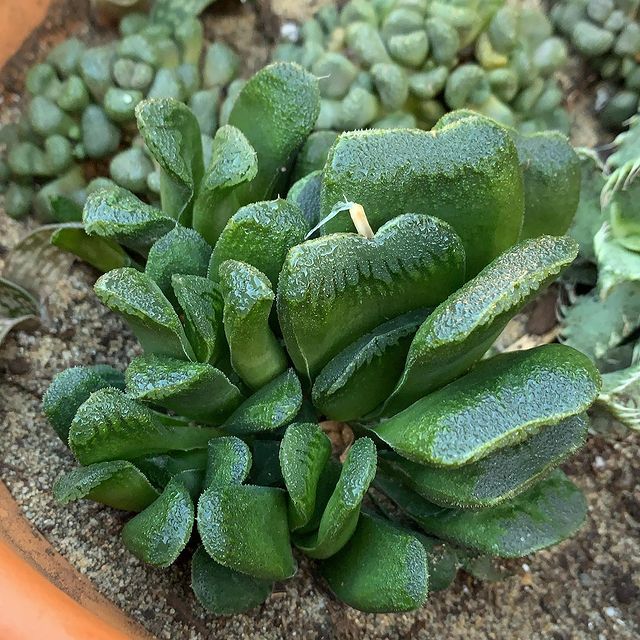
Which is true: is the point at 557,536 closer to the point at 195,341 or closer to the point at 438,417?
the point at 438,417

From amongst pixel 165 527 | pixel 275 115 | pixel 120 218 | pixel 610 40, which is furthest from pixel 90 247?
pixel 610 40

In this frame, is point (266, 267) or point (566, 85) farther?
point (566, 85)

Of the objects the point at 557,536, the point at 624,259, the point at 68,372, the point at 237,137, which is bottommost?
the point at 557,536

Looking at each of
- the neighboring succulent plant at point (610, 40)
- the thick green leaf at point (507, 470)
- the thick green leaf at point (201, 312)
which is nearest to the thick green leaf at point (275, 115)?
the thick green leaf at point (201, 312)

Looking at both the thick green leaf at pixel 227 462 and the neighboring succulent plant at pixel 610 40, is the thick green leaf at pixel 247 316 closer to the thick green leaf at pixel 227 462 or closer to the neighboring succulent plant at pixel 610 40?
the thick green leaf at pixel 227 462

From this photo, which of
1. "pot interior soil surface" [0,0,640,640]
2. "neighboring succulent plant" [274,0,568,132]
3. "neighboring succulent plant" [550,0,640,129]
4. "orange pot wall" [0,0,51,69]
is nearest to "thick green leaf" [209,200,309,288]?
"pot interior soil surface" [0,0,640,640]

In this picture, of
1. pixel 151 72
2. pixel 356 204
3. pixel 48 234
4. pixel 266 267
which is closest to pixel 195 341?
pixel 266 267

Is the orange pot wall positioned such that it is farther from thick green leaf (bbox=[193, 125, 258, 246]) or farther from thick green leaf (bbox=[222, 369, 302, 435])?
thick green leaf (bbox=[222, 369, 302, 435])

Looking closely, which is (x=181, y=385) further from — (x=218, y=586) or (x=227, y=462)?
(x=218, y=586)
